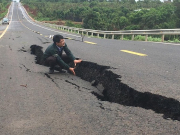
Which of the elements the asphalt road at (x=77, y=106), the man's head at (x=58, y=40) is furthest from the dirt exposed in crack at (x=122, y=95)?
the man's head at (x=58, y=40)

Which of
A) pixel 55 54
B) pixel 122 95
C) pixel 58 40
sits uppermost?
pixel 58 40

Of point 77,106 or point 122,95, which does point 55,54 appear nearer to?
point 122,95

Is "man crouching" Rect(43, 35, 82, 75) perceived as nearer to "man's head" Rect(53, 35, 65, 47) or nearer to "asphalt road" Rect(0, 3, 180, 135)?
"man's head" Rect(53, 35, 65, 47)

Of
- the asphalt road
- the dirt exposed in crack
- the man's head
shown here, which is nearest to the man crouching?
the man's head

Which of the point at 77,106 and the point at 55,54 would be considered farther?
the point at 55,54

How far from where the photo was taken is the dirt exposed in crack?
13.4 feet

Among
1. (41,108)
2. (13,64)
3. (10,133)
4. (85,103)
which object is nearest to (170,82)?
(85,103)

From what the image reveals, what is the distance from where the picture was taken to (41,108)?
A: 4199mm

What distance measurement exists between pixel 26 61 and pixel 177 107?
6031 millimetres

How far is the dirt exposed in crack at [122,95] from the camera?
4082 mm

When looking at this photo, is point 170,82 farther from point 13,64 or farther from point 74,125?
point 13,64

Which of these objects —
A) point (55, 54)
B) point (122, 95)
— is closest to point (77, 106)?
point (122, 95)

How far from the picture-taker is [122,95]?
5031mm

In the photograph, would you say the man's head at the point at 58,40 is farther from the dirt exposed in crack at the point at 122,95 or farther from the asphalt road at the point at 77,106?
the dirt exposed in crack at the point at 122,95
